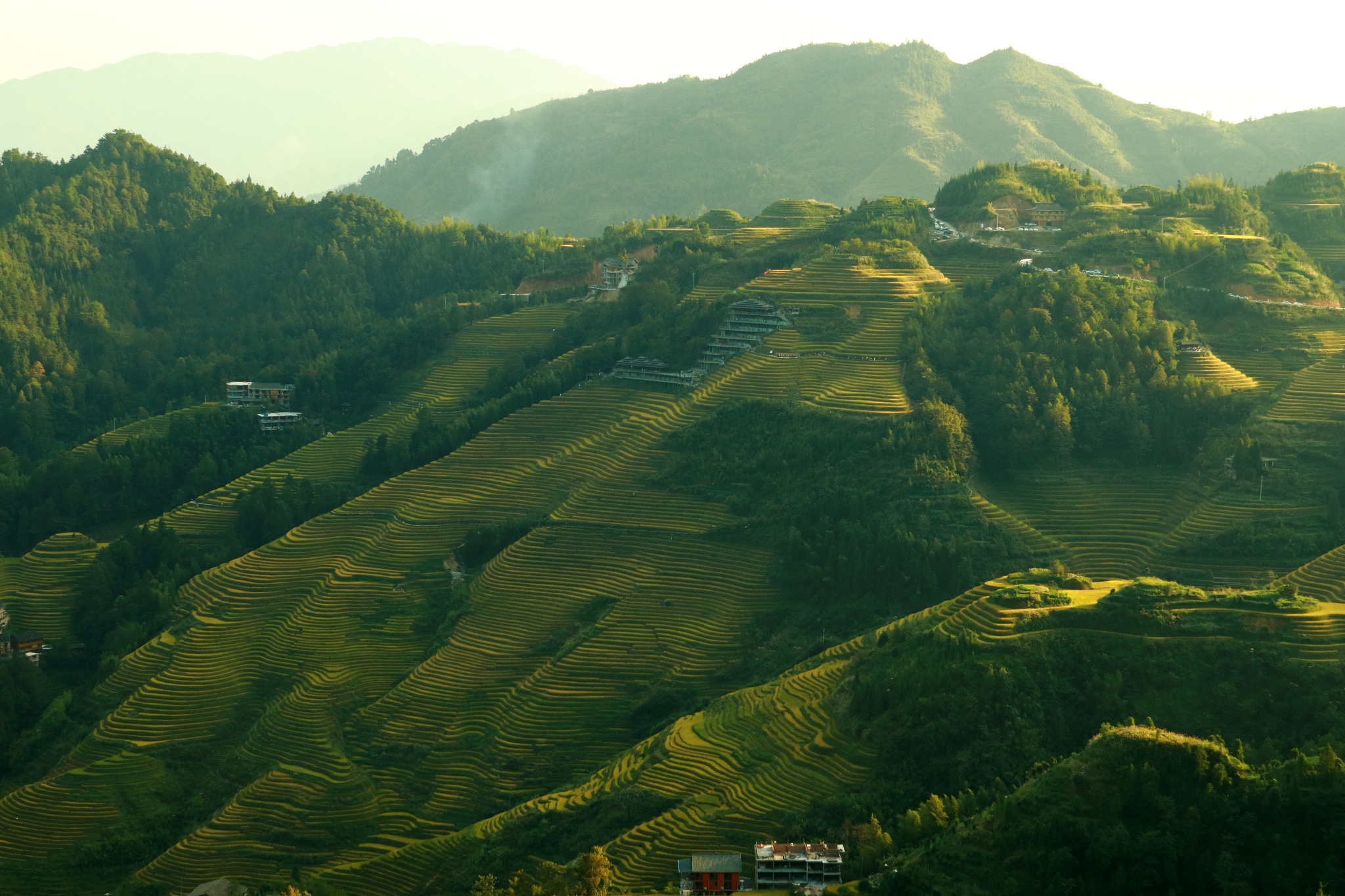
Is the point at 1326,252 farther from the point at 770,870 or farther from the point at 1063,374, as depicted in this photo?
the point at 770,870

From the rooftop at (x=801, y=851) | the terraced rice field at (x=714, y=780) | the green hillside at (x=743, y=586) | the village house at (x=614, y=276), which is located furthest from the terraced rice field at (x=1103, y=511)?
the village house at (x=614, y=276)

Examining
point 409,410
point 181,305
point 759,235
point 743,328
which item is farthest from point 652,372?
point 181,305

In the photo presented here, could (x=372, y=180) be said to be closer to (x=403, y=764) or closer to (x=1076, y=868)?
(x=403, y=764)

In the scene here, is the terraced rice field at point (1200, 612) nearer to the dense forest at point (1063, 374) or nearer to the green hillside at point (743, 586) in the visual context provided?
the green hillside at point (743, 586)

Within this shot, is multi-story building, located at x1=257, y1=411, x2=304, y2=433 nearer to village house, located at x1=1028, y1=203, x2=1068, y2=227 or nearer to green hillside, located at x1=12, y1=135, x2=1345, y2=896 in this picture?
green hillside, located at x1=12, y1=135, x2=1345, y2=896

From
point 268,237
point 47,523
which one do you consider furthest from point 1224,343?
point 268,237
